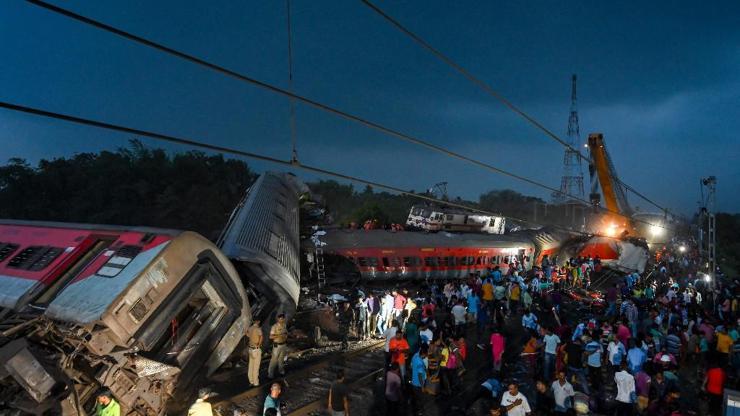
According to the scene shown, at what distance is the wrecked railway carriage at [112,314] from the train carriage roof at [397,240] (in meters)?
12.7

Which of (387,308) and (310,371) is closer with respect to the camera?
(310,371)

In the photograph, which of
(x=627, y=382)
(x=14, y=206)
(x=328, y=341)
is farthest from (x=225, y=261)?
(x=14, y=206)

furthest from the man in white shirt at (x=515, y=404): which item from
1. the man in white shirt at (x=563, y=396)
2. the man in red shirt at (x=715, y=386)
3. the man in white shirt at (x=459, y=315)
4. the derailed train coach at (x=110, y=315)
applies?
the man in white shirt at (x=459, y=315)

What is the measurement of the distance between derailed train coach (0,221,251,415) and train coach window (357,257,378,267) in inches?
538

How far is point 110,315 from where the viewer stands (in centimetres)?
669

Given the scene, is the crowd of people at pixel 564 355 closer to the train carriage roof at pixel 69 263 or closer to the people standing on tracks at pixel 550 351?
the people standing on tracks at pixel 550 351

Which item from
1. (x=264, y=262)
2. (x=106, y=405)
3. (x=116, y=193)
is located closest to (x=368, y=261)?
(x=264, y=262)

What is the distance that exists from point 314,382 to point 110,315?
17.4 ft

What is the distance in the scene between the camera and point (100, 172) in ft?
152

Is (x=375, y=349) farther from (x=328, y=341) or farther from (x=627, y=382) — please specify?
(x=627, y=382)

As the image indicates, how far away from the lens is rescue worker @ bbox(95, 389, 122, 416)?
6324mm

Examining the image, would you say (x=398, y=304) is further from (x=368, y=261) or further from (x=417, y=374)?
(x=368, y=261)

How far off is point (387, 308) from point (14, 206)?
42.9 m

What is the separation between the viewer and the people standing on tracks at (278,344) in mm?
10234
